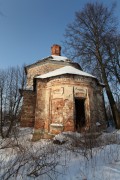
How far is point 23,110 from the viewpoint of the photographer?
45.5 ft

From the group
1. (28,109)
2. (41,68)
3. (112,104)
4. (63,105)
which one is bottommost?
(28,109)

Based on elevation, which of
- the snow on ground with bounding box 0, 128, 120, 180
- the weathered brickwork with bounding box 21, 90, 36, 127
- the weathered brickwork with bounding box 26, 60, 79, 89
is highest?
the weathered brickwork with bounding box 26, 60, 79, 89

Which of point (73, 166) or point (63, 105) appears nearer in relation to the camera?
point (73, 166)

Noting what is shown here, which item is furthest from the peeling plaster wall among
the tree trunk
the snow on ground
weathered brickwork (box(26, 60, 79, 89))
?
weathered brickwork (box(26, 60, 79, 89))

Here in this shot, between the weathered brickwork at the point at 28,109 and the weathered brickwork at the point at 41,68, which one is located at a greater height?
the weathered brickwork at the point at 41,68

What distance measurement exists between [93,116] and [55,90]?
10.5 ft

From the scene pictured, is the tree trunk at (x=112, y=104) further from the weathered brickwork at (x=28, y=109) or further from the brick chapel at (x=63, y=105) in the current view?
the weathered brickwork at (x=28, y=109)

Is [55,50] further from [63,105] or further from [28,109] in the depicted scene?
[63,105]

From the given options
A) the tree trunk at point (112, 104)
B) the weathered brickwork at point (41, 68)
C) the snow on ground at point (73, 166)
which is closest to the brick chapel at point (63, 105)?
the tree trunk at point (112, 104)

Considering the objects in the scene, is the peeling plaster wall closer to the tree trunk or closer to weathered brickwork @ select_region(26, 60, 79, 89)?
the tree trunk

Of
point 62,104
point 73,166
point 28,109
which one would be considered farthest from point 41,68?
point 73,166

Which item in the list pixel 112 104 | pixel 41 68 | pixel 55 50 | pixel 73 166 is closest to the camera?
pixel 73 166

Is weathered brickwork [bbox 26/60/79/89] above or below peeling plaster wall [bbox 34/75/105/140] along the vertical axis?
above

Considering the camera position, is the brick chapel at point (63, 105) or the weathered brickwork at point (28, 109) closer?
the brick chapel at point (63, 105)
